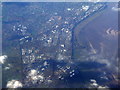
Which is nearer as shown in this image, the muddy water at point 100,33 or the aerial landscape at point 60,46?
the aerial landscape at point 60,46

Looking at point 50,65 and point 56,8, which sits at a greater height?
point 56,8

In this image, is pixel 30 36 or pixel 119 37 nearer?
pixel 119 37

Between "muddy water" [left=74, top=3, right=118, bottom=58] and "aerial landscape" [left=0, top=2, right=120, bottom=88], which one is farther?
"muddy water" [left=74, top=3, right=118, bottom=58]

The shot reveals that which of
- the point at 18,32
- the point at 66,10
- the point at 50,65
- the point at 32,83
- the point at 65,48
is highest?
the point at 66,10

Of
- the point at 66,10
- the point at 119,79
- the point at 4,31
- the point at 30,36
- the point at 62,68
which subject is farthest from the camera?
the point at 66,10

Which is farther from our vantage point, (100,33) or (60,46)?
(100,33)

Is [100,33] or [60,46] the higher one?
[100,33]

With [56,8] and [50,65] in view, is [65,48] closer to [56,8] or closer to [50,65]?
[50,65]

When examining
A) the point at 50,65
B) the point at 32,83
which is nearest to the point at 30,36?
the point at 50,65
